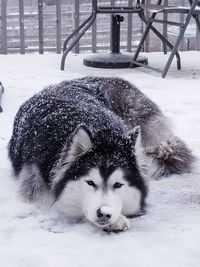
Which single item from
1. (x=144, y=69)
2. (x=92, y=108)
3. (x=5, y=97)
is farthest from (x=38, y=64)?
(x=92, y=108)

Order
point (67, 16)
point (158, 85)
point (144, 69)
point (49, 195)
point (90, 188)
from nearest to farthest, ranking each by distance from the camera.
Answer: point (90, 188)
point (49, 195)
point (158, 85)
point (144, 69)
point (67, 16)

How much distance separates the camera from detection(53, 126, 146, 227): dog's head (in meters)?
2.49

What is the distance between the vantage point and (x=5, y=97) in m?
5.54

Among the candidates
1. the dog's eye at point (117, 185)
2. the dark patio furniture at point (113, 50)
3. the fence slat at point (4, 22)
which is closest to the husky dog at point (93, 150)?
the dog's eye at point (117, 185)

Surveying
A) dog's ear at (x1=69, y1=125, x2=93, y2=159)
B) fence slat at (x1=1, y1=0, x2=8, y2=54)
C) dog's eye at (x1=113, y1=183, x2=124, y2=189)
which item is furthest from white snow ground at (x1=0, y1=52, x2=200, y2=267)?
fence slat at (x1=1, y1=0, x2=8, y2=54)

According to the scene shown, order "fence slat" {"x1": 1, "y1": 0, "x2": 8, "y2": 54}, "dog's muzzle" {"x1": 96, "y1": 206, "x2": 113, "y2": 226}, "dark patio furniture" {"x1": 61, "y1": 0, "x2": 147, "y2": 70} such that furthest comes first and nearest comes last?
"fence slat" {"x1": 1, "y1": 0, "x2": 8, "y2": 54}, "dark patio furniture" {"x1": 61, "y1": 0, "x2": 147, "y2": 70}, "dog's muzzle" {"x1": 96, "y1": 206, "x2": 113, "y2": 226}

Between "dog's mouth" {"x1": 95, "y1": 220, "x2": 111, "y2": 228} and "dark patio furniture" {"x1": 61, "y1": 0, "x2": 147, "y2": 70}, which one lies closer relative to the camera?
"dog's mouth" {"x1": 95, "y1": 220, "x2": 111, "y2": 228}

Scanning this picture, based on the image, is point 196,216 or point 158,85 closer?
point 196,216

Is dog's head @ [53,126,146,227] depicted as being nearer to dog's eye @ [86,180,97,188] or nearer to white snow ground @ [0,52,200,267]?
dog's eye @ [86,180,97,188]

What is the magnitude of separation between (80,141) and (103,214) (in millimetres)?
422

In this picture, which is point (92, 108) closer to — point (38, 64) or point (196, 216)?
point (196, 216)

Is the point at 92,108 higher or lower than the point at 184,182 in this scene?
higher

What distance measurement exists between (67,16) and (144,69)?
19.4 m

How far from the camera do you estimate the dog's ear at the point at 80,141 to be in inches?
103
